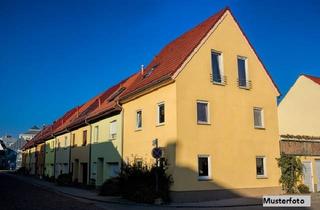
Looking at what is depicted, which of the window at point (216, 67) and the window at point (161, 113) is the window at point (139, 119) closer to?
the window at point (161, 113)

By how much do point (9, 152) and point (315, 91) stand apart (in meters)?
108

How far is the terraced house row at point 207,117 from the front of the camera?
61.5 ft

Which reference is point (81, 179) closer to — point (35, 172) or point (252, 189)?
point (252, 189)

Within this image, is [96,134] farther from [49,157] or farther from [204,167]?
[49,157]

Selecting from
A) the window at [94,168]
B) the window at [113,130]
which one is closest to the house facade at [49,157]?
the window at [94,168]

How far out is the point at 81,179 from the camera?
32.1m

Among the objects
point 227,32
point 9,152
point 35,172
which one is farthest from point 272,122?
point 9,152

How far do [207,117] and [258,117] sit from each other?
13.5 ft

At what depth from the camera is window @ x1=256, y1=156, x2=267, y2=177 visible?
2136cm

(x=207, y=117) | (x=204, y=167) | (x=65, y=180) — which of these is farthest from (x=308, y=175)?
(x=65, y=180)

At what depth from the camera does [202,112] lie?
781 inches

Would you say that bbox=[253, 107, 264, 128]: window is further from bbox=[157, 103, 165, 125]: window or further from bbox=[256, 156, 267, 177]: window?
bbox=[157, 103, 165, 125]: window

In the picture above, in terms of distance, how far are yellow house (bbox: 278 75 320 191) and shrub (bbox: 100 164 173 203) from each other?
335 inches

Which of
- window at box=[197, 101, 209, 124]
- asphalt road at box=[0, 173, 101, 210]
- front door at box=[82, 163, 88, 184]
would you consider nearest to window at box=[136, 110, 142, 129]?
window at box=[197, 101, 209, 124]
